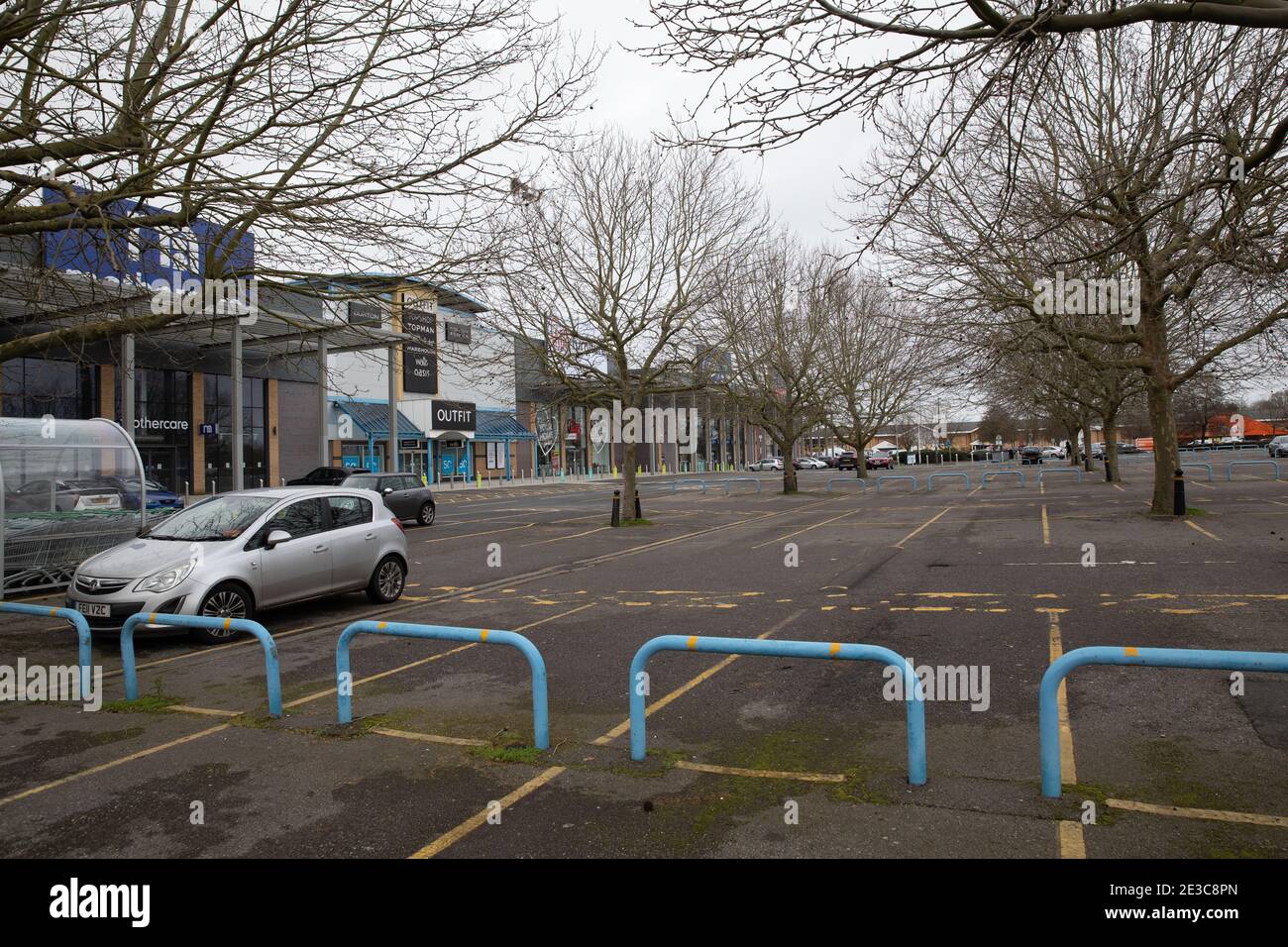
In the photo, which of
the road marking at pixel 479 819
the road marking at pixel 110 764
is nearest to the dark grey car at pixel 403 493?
the road marking at pixel 110 764

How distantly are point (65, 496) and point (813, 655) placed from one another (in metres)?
13.0

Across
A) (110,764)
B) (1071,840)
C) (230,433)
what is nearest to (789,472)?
(230,433)

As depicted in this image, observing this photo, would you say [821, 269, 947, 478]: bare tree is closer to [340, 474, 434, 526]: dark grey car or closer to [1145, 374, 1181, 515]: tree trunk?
[1145, 374, 1181, 515]: tree trunk

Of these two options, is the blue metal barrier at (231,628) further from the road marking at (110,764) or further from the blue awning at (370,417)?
the blue awning at (370,417)

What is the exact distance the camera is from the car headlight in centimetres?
833

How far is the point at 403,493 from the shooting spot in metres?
24.1

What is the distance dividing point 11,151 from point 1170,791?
31.6ft

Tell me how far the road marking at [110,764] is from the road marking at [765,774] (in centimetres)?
343

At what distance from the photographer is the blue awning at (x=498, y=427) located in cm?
5700

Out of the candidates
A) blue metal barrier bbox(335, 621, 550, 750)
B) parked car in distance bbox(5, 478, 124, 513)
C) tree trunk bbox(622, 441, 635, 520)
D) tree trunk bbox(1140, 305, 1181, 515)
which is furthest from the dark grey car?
tree trunk bbox(1140, 305, 1181, 515)

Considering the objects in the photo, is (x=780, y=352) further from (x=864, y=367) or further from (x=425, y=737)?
(x=425, y=737)

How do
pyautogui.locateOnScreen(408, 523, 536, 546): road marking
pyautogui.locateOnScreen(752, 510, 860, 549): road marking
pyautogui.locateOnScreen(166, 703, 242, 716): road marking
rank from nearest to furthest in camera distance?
pyautogui.locateOnScreen(166, 703, 242, 716): road marking, pyautogui.locateOnScreen(752, 510, 860, 549): road marking, pyautogui.locateOnScreen(408, 523, 536, 546): road marking
